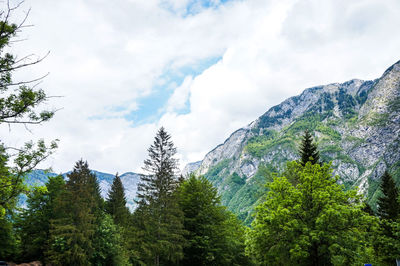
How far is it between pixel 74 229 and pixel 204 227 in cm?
1320

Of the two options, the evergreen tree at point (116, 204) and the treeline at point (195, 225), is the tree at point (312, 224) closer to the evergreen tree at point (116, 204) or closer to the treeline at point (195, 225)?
the treeline at point (195, 225)

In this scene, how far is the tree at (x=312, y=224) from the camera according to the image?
1616cm

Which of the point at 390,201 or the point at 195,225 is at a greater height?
the point at 390,201

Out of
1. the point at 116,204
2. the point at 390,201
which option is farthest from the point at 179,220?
the point at 390,201

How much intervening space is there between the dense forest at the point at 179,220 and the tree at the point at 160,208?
0.10m

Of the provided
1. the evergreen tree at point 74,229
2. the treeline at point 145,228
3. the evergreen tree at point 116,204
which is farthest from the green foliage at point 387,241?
the evergreen tree at point 116,204

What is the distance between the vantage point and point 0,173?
9.11 metres

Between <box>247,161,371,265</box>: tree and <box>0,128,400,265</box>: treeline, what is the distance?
68mm

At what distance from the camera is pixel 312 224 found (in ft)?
56.2

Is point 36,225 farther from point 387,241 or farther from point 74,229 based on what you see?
point 387,241

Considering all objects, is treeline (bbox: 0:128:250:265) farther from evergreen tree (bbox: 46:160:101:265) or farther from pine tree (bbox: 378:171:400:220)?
pine tree (bbox: 378:171:400:220)

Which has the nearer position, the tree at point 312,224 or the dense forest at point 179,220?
the dense forest at point 179,220

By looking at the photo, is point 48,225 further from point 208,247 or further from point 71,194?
point 208,247

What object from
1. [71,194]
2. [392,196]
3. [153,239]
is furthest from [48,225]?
[392,196]
